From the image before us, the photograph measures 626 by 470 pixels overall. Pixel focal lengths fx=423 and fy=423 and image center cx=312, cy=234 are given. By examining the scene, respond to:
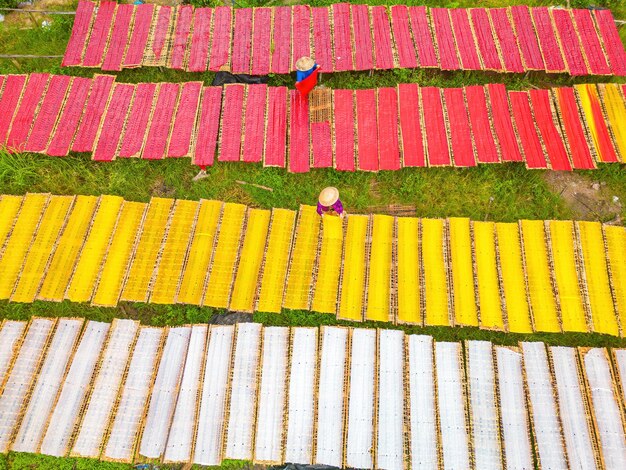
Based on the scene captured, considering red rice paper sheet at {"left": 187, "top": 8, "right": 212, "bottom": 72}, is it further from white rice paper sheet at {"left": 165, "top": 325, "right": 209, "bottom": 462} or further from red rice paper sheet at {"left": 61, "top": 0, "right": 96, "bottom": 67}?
white rice paper sheet at {"left": 165, "top": 325, "right": 209, "bottom": 462}

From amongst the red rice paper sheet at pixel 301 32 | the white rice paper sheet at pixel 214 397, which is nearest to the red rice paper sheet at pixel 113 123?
the red rice paper sheet at pixel 301 32

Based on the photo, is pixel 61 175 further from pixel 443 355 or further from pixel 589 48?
pixel 589 48

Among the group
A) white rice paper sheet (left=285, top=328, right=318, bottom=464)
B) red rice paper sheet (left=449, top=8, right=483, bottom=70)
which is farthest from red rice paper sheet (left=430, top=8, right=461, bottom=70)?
white rice paper sheet (left=285, top=328, right=318, bottom=464)

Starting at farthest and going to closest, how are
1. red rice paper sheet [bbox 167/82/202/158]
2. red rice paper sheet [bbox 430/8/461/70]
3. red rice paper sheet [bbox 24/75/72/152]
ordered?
red rice paper sheet [bbox 430/8/461/70] → red rice paper sheet [bbox 24/75/72/152] → red rice paper sheet [bbox 167/82/202/158]

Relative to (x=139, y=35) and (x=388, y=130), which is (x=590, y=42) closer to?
(x=388, y=130)

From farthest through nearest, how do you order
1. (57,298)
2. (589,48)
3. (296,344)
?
1. (589,48)
2. (57,298)
3. (296,344)

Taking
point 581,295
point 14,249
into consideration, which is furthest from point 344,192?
point 14,249
